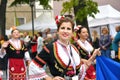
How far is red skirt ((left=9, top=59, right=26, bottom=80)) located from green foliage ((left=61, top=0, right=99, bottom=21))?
6.01 m

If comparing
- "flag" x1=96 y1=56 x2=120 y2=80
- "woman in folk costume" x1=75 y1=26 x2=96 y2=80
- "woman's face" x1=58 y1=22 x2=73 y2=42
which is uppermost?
"woman's face" x1=58 y1=22 x2=73 y2=42

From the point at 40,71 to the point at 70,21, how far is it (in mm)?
609

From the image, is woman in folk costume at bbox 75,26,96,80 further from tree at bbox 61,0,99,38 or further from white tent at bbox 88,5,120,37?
white tent at bbox 88,5,120,37

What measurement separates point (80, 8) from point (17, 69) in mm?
6816

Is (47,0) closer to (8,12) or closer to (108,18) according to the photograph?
(108,18)

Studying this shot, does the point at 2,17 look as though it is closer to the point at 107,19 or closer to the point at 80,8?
the point at 107,19

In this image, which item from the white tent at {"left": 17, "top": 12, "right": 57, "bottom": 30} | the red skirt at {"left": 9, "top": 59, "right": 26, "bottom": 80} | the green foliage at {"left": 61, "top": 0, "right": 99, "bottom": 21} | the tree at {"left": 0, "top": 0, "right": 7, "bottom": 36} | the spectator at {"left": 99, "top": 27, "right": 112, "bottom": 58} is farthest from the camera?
the white tent at {"left": 17, "top": 12, "right": 57, "bottom": 30}

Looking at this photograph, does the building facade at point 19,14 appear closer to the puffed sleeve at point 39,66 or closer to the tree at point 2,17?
the tree at point 2,17

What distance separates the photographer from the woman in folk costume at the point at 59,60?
444cm

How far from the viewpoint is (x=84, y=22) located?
55.0 feet

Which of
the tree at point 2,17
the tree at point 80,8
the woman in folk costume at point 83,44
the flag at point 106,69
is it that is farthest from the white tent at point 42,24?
the flag at point 106,69

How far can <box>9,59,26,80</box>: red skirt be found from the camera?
9805 mm

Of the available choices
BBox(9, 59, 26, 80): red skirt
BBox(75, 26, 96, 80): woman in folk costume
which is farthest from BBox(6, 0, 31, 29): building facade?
BBox(75, 26, 96, 80): woman in folk costume

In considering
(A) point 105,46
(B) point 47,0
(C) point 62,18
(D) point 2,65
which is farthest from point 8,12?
(C) point 62,18
